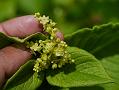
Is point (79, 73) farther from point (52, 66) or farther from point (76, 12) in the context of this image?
point (76, 12)

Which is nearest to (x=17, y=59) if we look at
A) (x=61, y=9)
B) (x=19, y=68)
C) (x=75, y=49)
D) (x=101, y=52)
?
(x=19, y=68)

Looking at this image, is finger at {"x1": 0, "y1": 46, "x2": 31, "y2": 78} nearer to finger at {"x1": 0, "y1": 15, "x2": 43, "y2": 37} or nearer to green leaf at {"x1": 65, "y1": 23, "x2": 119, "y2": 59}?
finger at {"x1": 0, "y1": 15, "x2": 43, "y2": 37}

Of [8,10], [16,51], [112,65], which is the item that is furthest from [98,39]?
[8,10]

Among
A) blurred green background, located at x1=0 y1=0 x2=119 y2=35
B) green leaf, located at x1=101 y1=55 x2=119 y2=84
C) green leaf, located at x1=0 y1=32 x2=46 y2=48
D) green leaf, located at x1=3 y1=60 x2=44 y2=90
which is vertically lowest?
green leaf, located at x1=3 y1=60 x2=44 y2=90

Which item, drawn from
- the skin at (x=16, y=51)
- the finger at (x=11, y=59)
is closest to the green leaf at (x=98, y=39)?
the skin at (x=16, y=51)

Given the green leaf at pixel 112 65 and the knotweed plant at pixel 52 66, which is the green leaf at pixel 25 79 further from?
the green leaf at pixel 112 65

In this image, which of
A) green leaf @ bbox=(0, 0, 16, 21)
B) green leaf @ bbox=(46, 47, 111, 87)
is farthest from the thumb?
green leaf @ bbox=(0, 0, 16, 21)
